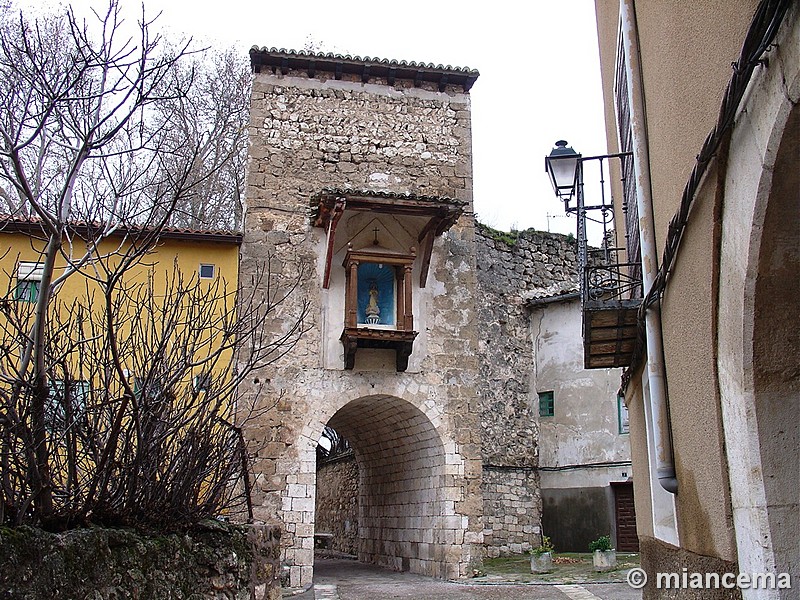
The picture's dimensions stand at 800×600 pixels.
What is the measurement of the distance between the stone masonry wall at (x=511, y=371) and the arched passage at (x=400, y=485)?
284 centimetres

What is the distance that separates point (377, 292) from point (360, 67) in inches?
167

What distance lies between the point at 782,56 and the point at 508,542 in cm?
1588

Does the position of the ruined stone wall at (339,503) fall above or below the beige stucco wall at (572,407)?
below

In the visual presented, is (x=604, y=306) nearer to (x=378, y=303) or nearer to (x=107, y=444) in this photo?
(x=107, y=444)

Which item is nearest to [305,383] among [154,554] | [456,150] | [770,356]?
[456,150]

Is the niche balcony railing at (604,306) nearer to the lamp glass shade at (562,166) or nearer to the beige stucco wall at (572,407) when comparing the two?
Result: the lamp glass shade at (562,166)

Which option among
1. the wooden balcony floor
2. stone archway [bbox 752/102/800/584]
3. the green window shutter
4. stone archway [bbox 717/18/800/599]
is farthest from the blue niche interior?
stone archway [bbox 752/102/800/584]

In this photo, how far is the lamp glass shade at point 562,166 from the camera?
663 cm

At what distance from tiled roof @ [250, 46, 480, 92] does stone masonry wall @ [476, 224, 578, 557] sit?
207 inches

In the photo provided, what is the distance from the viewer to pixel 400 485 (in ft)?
47.5

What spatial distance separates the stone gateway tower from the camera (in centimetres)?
1222

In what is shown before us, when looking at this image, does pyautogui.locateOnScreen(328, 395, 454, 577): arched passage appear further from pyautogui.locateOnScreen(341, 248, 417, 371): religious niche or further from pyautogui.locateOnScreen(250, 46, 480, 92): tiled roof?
pyautogui.locateOnScreen(250, 46, 480, 92): tiled roof

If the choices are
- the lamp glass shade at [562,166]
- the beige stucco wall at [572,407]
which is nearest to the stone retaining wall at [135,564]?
the lamp glass shade at [562,166]

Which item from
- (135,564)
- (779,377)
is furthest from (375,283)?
(779,377)
